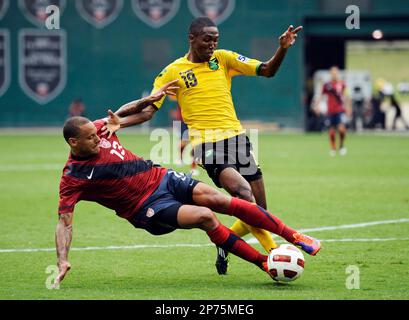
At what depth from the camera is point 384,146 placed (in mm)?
32031

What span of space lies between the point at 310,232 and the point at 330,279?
139 inches

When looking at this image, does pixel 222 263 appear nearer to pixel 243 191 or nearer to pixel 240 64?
pixel 243 191

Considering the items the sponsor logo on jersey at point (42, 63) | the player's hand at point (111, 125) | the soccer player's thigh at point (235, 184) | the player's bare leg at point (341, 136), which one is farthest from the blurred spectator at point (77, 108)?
the player's hand at point (111, 125)

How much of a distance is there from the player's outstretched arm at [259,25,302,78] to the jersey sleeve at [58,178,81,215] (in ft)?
8.58

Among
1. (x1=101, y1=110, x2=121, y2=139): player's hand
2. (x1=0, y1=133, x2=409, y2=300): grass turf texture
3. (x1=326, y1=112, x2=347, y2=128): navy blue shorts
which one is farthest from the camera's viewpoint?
(x1=326, y1=112, x2=347, y2=128): navy blue shorts

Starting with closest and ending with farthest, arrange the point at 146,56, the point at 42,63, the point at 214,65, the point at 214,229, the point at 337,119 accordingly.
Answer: the point at 214,229 → the point at 214,65 → the point at 337,119 → the point at 42,63 → the point at 146,56

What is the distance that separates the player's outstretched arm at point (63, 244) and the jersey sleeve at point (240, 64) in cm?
276

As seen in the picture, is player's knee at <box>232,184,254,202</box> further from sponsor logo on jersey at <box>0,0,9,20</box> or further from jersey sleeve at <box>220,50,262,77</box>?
sponsor logo on jersey at <box>0,0,9,20</box>

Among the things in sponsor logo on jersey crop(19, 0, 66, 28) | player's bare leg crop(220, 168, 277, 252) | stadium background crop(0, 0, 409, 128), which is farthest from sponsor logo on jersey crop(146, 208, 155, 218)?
sponsor logo on jersey crop(19, 0, 66, 28)

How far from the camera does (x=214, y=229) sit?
9.23m

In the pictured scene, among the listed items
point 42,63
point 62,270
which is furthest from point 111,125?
point 42,63

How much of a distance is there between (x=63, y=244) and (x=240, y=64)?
3.04 m

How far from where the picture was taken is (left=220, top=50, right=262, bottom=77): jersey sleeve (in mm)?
10703
